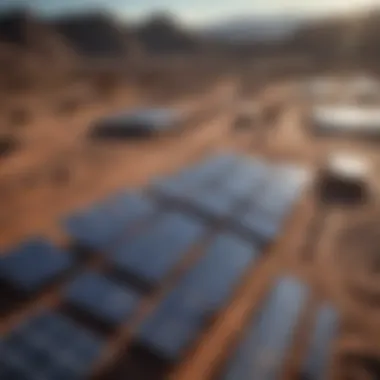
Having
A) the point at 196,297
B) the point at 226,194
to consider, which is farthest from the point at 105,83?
→ the point at 196,297

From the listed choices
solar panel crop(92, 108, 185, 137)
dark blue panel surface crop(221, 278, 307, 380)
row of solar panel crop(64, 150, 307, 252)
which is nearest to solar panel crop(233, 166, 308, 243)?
row of solar panel crop(64, 150, 307, 252)

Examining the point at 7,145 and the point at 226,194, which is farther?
the point at 7,145

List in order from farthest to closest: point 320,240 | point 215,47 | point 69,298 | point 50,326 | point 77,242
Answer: point 215,47
point 320,240
point 77,242
point 69,298
point 50,326

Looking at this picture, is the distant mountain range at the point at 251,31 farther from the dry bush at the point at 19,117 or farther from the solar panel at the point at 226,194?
the solar panel at the point at 226,194

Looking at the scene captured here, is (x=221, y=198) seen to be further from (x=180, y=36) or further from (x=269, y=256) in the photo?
(x=180, y=36)

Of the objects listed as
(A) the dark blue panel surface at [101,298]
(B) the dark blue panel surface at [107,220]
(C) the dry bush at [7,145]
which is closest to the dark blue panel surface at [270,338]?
(A) the dark blue panel surface at [101,298]

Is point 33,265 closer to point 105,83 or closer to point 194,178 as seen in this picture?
point 194,178

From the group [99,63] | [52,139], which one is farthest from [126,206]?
[99,63]
